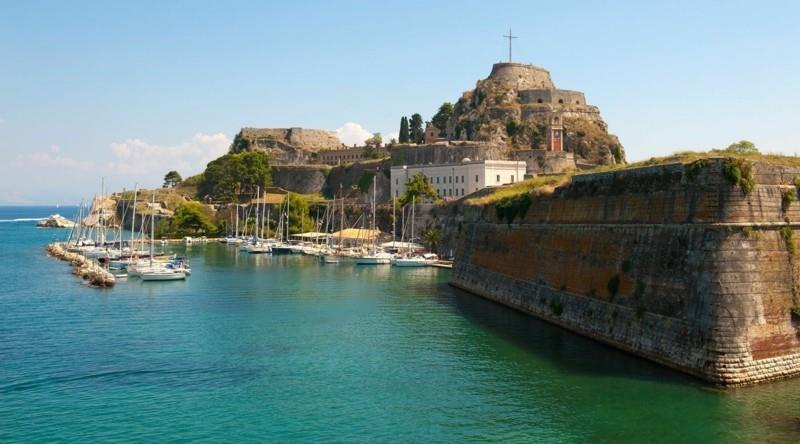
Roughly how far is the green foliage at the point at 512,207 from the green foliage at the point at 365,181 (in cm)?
5656

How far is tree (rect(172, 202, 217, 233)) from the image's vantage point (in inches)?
4195

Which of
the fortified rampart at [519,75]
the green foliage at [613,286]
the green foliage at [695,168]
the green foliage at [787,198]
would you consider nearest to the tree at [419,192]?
the fortified rampart at [519,75]

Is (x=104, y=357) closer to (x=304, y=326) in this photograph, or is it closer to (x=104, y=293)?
(x=304, y=326)

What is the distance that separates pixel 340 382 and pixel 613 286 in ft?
36.0

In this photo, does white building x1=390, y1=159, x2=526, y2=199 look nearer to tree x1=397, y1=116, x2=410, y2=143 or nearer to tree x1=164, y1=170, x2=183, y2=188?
tree x1=397, y1=116, x2=410, y2=143

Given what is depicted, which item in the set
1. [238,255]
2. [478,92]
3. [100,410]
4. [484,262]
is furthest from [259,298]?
[478,92]

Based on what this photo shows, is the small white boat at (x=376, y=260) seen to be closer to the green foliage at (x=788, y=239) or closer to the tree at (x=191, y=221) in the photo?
the green foliage at (x=788, y=239)

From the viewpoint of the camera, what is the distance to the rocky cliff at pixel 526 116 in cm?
8844

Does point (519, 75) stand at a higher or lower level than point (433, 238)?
higher

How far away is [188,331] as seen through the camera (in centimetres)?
3256

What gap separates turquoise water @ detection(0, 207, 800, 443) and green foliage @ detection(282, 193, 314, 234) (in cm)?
5438

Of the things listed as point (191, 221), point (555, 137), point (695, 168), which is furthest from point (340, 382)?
point (191, 221)

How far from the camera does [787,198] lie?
23500 millimetres

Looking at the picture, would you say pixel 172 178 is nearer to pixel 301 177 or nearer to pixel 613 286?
pixel 301 177
